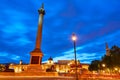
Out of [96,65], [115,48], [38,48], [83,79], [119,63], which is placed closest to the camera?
[83,79]

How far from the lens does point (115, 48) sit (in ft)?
240

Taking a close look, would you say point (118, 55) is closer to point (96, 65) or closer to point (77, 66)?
point (77, 66)

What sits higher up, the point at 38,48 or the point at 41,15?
the point at 41,15

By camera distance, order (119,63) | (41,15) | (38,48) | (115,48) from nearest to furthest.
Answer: (38,48) → (41,15) → (119,63) → (115,48)

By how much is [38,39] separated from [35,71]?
996 centimetres

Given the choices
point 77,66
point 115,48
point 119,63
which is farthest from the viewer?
point 115,48

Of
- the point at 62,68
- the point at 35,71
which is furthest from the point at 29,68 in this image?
the point at 62,68

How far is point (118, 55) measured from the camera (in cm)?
6806

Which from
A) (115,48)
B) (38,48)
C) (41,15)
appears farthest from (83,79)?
(115,48)

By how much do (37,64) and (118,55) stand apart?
3567cm

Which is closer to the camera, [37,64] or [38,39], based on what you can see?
[37,64]

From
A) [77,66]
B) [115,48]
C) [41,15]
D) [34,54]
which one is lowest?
[77,66]

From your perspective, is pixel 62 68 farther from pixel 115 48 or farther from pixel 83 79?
pixel 83 79

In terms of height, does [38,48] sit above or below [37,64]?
above
